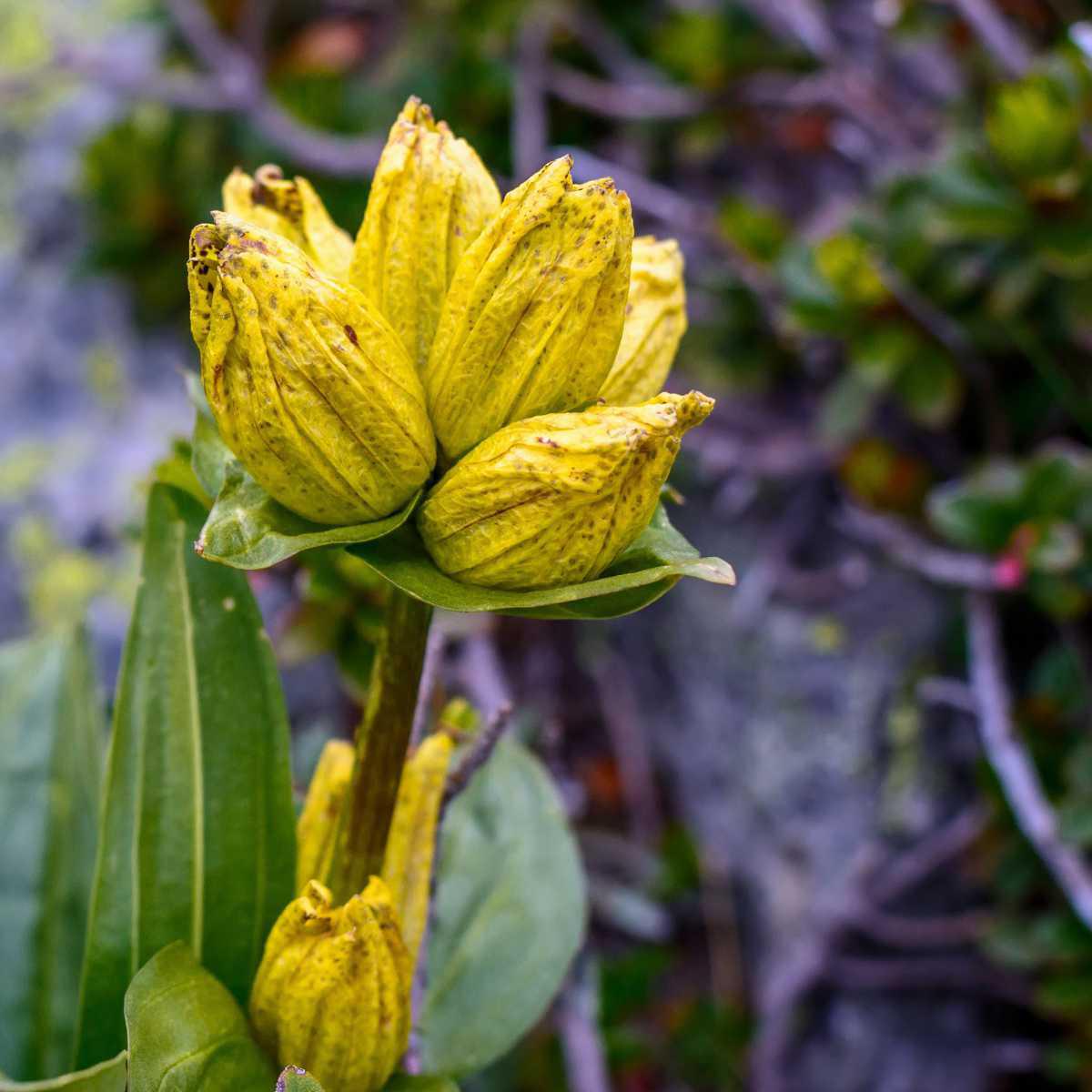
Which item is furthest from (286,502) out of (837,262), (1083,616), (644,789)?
(644,789)

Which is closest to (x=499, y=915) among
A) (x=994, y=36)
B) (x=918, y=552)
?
(x=918, y=552)

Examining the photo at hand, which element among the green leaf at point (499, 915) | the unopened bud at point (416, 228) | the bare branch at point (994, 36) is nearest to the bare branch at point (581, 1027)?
the green leaf at point (499, 915)

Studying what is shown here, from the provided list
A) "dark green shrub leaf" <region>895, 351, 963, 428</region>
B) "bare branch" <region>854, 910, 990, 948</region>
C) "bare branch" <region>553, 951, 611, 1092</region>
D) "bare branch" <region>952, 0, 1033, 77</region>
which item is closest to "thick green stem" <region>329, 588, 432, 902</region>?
"bare branch" <region>553, 951, 611, 1092</region>

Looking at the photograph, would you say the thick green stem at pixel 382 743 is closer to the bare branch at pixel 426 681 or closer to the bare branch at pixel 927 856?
the bare branch at pixel 426 681

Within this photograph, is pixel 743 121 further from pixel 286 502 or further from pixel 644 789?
pixel 286 502

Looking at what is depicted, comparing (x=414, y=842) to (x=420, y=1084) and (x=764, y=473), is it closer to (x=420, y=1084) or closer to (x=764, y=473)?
(x=420, y=1084)

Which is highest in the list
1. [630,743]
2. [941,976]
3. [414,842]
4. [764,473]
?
[764,473]
